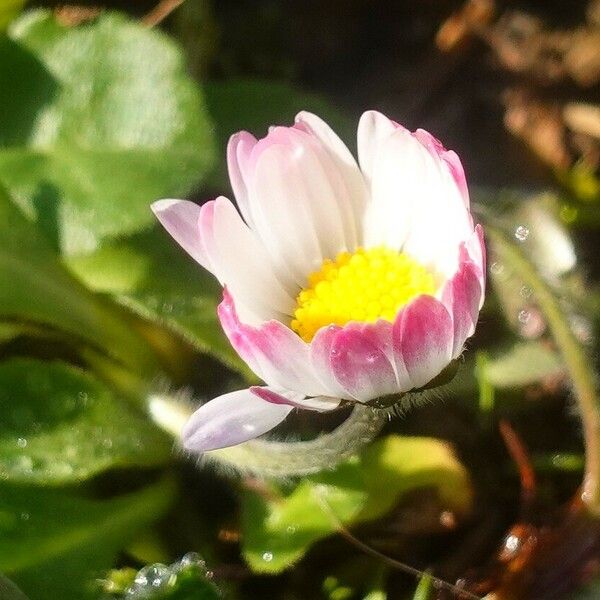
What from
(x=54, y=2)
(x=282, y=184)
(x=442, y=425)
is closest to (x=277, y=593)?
(x=442, y=425)

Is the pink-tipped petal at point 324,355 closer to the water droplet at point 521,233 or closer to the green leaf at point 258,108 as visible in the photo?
the water droplet at point 521,233

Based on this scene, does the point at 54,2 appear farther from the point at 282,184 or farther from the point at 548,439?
the point at 548,439

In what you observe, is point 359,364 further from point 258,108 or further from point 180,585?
point 258,108

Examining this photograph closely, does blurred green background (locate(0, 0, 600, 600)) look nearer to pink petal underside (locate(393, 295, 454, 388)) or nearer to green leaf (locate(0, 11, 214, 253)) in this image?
green leaf (locate(0, 11, 214, 253))

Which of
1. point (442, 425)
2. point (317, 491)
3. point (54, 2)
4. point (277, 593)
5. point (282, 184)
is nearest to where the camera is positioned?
point (282, 184)

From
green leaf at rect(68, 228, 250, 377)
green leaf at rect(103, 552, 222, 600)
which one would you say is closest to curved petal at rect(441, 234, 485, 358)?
green leaf at rect(103, 552, 222, 600)

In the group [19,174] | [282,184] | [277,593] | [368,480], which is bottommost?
[277,593]

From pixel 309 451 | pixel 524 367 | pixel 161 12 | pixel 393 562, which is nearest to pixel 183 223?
pixel 309 451
